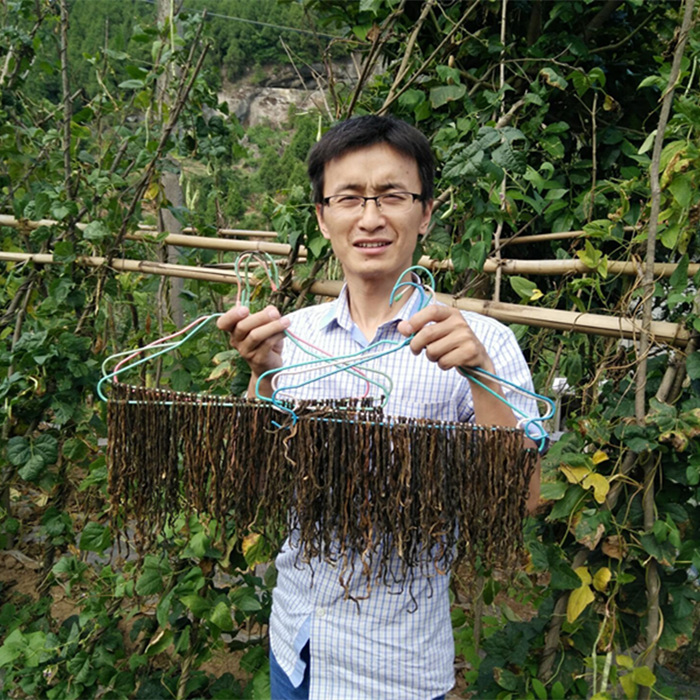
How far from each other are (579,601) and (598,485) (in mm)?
332

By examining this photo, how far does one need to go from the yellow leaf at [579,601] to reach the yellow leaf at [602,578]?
0.03 metres

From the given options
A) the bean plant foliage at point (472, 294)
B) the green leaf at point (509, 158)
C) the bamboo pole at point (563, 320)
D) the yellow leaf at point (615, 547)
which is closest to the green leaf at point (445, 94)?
the bean plant foliage at point (472, 294)

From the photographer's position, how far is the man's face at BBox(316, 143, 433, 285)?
→ 120cm

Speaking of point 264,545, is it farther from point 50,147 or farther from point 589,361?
point 50,147

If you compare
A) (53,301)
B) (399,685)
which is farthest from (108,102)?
(399,685)

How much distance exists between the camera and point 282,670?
4.47 ft

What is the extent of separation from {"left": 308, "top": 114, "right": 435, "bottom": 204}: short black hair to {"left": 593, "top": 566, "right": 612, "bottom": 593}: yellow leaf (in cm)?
109

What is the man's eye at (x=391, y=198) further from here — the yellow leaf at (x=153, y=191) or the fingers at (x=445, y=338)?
the yellow leaf at (x=153, y=191)

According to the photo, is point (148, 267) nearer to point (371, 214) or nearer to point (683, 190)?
point (371, 214)

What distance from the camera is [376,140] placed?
Answer: 1.23 meters

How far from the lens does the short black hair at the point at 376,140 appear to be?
1.24 metres

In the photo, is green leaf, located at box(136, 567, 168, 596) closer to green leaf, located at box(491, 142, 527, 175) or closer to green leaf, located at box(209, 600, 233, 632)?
green leaf, located at box(209, 600, 233, 632)

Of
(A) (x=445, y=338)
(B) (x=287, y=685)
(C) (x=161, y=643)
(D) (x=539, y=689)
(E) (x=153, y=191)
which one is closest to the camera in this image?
(A) (x=445, y=338)

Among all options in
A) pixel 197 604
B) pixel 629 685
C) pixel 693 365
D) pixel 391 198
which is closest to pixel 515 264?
pixel 693 365
